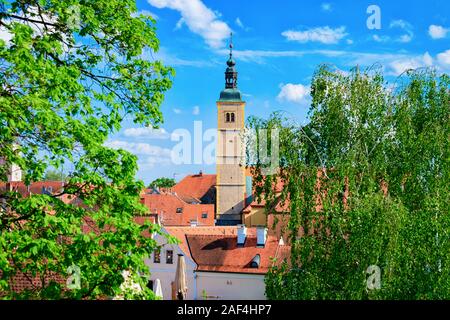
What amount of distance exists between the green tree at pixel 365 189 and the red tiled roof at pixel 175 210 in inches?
1896

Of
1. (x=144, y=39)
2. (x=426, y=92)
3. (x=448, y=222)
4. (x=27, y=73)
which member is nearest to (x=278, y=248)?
(x=426, y=92)

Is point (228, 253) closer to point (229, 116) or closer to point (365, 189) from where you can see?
point (365, 189)

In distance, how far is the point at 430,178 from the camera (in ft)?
59.5

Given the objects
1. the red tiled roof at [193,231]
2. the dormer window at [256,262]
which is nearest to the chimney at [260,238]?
the dormer window at [256,262]

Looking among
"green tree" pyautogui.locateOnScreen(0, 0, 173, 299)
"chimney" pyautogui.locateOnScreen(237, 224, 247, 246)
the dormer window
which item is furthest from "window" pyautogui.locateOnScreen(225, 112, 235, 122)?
"green tree" pyautogui.locateOnScreen(0, 0, 173, 299)

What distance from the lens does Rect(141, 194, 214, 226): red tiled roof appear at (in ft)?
220

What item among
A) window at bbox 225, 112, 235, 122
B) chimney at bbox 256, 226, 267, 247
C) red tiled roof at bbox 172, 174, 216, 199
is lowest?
chimney at bbox 256, 226, 267, 247

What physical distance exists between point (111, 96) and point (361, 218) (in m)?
7.13

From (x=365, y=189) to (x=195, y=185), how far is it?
7923 centimetres

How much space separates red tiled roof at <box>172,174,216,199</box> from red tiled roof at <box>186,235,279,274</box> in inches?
2281

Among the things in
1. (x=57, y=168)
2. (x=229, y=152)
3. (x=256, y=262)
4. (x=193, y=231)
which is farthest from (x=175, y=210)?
(x=57, y=168)

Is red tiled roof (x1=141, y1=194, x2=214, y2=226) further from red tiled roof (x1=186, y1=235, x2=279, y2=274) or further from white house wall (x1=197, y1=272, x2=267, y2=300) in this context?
white house wall (x1=197, y1=272, x2=267, y2=300)

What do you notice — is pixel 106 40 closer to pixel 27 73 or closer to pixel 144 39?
pixel 144 39

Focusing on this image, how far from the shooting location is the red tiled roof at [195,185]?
3760 inches
